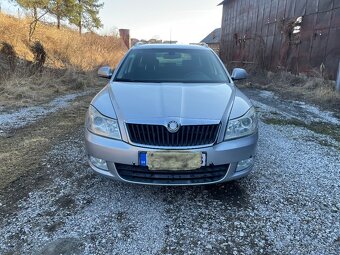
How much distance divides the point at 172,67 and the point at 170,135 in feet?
5.63

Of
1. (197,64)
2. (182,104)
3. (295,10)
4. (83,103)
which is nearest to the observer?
(182,104)

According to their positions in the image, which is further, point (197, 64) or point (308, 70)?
point (308, 70)

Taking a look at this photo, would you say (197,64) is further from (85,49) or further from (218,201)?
(85,49)

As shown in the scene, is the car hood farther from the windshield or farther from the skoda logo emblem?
the windshield

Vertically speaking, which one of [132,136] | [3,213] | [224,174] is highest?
[132,136]

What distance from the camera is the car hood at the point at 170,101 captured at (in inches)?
104

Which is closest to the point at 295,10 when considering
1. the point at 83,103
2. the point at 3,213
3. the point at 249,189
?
the point at 83,103

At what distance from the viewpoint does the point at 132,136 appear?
258 centimetres

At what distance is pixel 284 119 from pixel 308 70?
7.50 metres

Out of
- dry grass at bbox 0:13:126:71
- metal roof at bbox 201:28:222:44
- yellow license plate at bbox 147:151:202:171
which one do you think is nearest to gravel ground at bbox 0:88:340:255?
yellow license plate at bbox 147:151:202:171

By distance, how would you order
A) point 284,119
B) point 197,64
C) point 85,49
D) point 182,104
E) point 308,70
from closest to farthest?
1. point 182,104
2. point 197,64
3. point 284,119
4. point 308,70
5. point 85,49

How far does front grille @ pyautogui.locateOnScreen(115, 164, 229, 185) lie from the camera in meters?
2.59

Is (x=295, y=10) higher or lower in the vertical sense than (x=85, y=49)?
higher

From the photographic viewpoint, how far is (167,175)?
2592 mm
